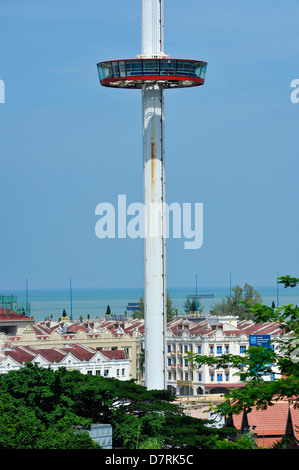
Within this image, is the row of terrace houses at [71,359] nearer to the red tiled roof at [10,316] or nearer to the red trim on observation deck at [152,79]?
the red tiled roof at [10,316]

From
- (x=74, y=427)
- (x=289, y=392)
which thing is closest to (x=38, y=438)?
(x=74, y=427)

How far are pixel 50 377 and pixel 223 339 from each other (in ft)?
274

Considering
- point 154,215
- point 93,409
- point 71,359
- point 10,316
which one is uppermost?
point 154,215

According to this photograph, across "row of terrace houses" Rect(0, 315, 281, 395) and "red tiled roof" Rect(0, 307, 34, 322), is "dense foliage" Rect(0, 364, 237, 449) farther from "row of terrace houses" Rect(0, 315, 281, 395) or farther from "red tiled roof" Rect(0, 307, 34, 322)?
"red tiled roof" Rect(0, 307, 34, 322)

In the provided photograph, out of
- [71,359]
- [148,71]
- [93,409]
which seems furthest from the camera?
[71,359]

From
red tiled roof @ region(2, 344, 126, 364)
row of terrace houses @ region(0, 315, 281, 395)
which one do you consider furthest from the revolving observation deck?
row of terrace houses @ region(0, 315, 281, 395)

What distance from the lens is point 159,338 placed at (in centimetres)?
9300

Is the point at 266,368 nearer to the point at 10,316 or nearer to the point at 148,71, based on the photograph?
the point at 148,71

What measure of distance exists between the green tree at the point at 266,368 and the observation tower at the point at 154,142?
56.9 meters

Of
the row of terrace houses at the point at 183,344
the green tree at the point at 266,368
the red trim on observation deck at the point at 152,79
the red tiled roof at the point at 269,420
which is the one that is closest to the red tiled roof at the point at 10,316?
the row of terrace houses at the point at 183,344

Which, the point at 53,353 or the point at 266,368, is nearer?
the point at 266,368

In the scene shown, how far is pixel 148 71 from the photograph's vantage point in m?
91.6

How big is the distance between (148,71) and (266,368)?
6132 cm

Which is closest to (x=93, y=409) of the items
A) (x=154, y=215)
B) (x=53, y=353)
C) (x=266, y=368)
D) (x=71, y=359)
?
(x=154, y=215)
